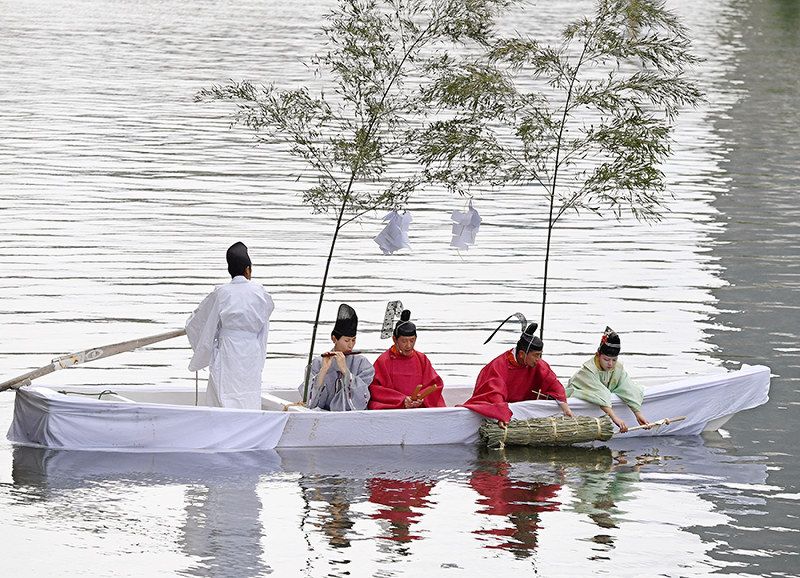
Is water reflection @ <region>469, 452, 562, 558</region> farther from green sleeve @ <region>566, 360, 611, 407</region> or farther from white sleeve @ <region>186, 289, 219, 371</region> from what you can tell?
white sleeve @ <region>186, 289, 219, 371</region>

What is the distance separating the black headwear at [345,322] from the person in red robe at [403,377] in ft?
1.67

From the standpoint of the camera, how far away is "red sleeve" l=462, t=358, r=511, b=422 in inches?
686

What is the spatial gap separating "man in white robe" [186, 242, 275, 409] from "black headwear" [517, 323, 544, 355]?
2699mm

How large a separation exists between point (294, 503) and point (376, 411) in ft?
6.12

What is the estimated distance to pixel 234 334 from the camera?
16891 mm

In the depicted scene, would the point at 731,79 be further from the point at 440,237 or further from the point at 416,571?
the point at 416,571

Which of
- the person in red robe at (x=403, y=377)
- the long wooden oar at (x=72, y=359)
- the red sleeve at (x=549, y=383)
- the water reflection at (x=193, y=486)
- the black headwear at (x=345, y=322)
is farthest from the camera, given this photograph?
the red sleeve at (x=549, y=383)

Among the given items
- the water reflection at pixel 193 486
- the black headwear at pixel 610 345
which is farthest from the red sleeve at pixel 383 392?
the black headwear at pixel 610 345

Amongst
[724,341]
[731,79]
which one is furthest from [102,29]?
[724,341]

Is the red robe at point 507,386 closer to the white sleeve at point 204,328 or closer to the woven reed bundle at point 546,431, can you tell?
the woven reed bundle at point 546,431

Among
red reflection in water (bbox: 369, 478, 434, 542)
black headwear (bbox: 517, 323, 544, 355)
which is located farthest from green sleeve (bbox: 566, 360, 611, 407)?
red reflection in water (bbox: 369, 478, 434, 542)

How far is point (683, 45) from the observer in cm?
1953

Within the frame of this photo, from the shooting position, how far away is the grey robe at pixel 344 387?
1727 centimetres

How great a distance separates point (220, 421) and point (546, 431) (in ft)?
11.2
